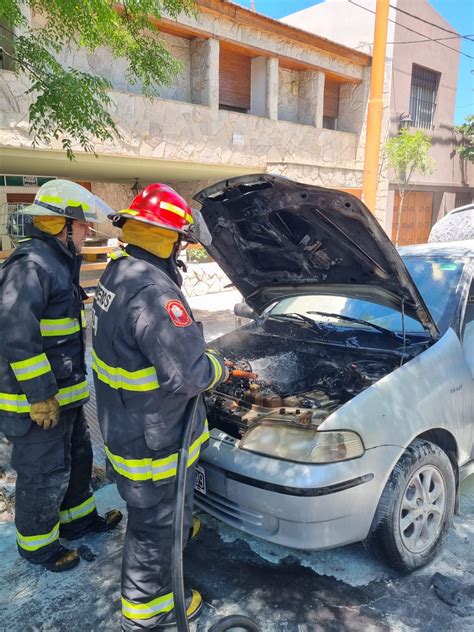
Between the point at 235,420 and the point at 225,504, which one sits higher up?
the point at 235,420

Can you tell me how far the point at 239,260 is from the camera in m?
3.47

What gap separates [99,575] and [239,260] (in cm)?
215

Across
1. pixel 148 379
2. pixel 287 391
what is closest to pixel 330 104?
pixel 287 391

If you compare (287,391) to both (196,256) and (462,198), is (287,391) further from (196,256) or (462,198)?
(462,198)

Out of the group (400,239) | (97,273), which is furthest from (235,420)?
(400,239)

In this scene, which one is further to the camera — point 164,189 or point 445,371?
point 445,371

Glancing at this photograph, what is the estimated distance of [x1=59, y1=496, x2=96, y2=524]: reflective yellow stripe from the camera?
273 centimetres

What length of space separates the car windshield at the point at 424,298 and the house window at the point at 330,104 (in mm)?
12083

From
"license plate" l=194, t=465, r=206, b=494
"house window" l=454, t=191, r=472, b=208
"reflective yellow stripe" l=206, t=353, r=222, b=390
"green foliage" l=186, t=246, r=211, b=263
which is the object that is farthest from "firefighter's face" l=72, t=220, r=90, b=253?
"house window" l=454, t=191, r=472, b=208

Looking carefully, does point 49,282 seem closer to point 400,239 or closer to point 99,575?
point 99,575

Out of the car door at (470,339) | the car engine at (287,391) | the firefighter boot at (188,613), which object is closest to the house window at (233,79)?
the car door at (470,339)

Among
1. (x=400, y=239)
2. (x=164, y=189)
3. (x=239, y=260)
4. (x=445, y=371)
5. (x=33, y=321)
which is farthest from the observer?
(x=400, y=239)

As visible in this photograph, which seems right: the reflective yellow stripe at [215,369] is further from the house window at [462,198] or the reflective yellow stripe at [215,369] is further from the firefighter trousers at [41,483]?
the house window at [462,198]

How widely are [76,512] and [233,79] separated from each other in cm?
1151
